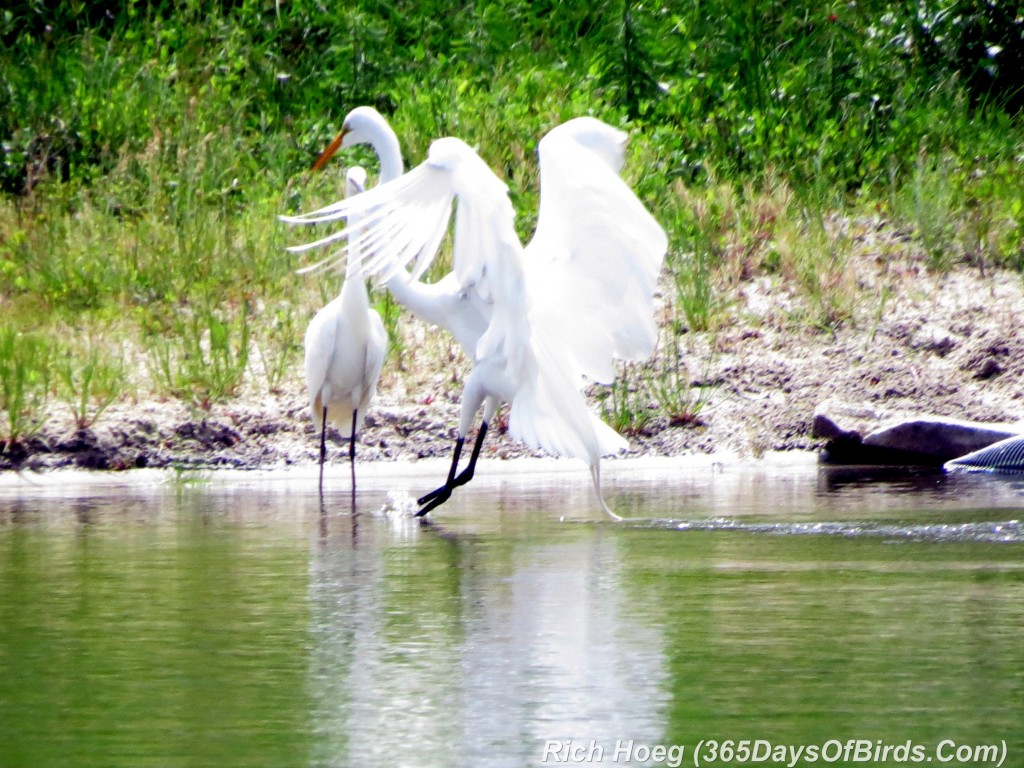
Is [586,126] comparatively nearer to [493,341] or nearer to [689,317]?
[493,341]

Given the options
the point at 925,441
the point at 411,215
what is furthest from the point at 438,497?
the point at 925,441

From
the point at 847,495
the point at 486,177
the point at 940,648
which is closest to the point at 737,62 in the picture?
the point at 847,495

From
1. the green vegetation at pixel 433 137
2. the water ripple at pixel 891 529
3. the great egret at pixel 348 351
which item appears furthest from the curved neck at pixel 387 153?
the water ripple at pixel 891 529

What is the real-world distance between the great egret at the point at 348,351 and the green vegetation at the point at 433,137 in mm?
1066

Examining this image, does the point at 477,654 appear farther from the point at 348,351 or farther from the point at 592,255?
the point at 348,351

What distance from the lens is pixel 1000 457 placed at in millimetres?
9117

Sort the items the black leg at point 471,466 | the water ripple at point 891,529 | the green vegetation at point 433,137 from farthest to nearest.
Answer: the green vegetation at point 433,137, the black leg at point 471,466, the water ripple at point 891,529

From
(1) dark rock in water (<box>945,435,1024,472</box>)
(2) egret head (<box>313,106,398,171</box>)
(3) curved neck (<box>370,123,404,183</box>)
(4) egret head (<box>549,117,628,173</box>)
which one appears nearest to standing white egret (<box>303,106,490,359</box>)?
(3) curved neck (<box>370,123,404,183</box>)

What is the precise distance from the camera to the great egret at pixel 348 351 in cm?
915

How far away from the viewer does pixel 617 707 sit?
412 cm

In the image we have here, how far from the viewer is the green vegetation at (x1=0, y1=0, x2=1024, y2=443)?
1115 cm

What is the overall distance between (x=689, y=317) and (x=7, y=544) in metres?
5.35

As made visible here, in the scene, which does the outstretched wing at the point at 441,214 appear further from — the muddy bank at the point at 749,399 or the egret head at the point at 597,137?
the muddy bank at the point at 749,399

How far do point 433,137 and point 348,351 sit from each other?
411 cm
